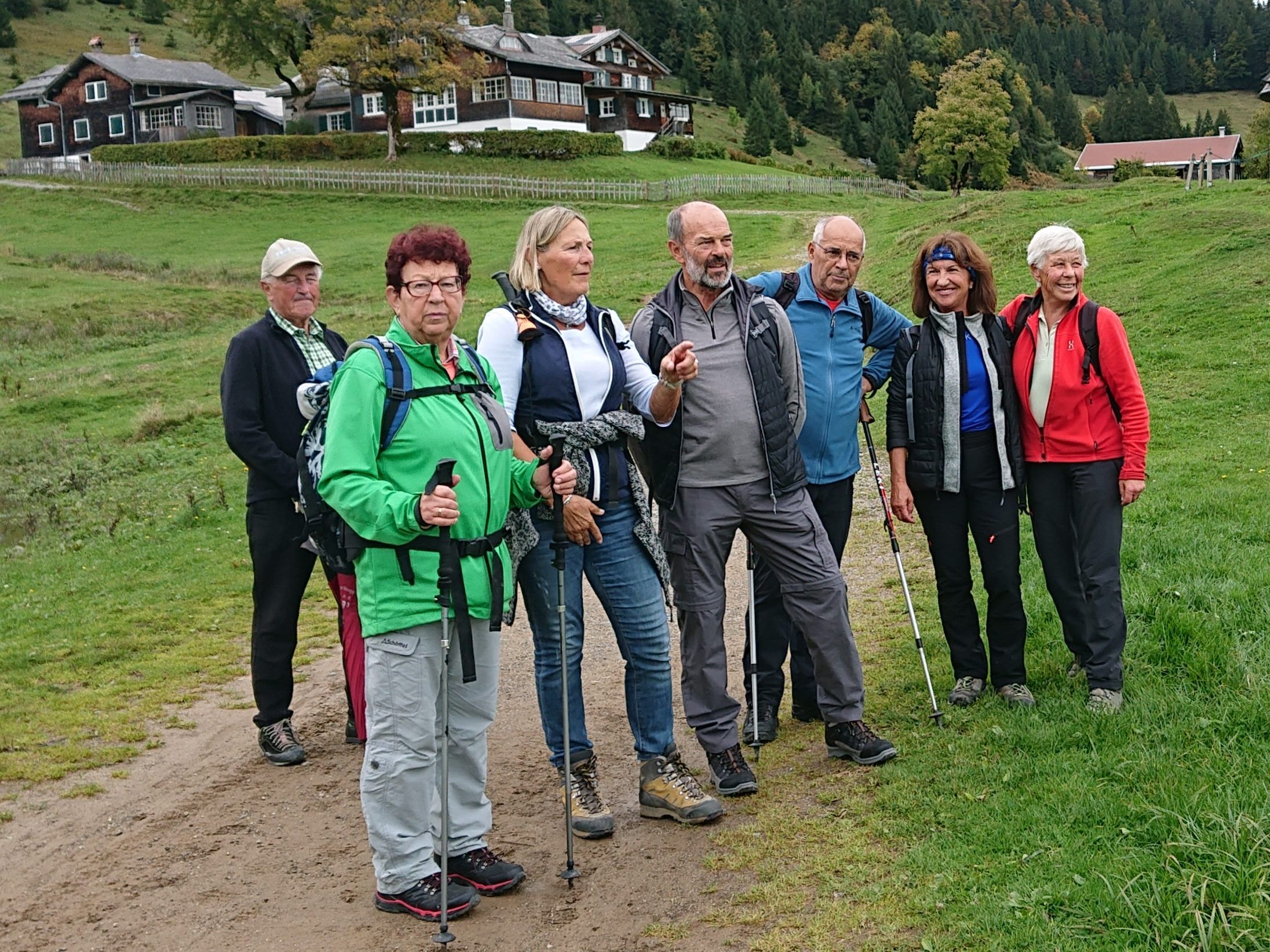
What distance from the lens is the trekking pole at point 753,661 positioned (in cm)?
623

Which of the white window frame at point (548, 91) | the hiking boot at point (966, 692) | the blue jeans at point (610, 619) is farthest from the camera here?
the white window frame at point (548, 91)

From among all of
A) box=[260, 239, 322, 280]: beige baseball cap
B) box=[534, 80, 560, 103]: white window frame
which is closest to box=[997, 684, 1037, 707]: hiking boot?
box=[260, 239, 322, 280]: beige baseball cap

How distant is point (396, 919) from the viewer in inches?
189

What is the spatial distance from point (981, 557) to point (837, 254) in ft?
5.74

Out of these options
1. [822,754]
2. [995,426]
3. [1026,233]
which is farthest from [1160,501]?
[1026,233]

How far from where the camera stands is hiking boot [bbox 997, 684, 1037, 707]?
20.0ft

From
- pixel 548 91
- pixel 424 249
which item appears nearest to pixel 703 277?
pixel 424 249

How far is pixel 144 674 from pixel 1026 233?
1974 cm

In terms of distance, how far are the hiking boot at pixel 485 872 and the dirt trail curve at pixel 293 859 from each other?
2.4 inches

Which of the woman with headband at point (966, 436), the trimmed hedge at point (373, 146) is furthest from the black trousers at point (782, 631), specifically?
the trimmed hedge at point (373, 146)

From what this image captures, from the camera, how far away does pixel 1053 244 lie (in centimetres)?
606

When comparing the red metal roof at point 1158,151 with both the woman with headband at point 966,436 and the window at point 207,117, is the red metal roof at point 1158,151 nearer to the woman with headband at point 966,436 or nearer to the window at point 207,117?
the window at point 207,117

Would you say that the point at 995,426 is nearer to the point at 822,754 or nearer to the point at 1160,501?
the point at 822,754

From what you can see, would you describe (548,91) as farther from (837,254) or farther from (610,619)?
(610,619)
